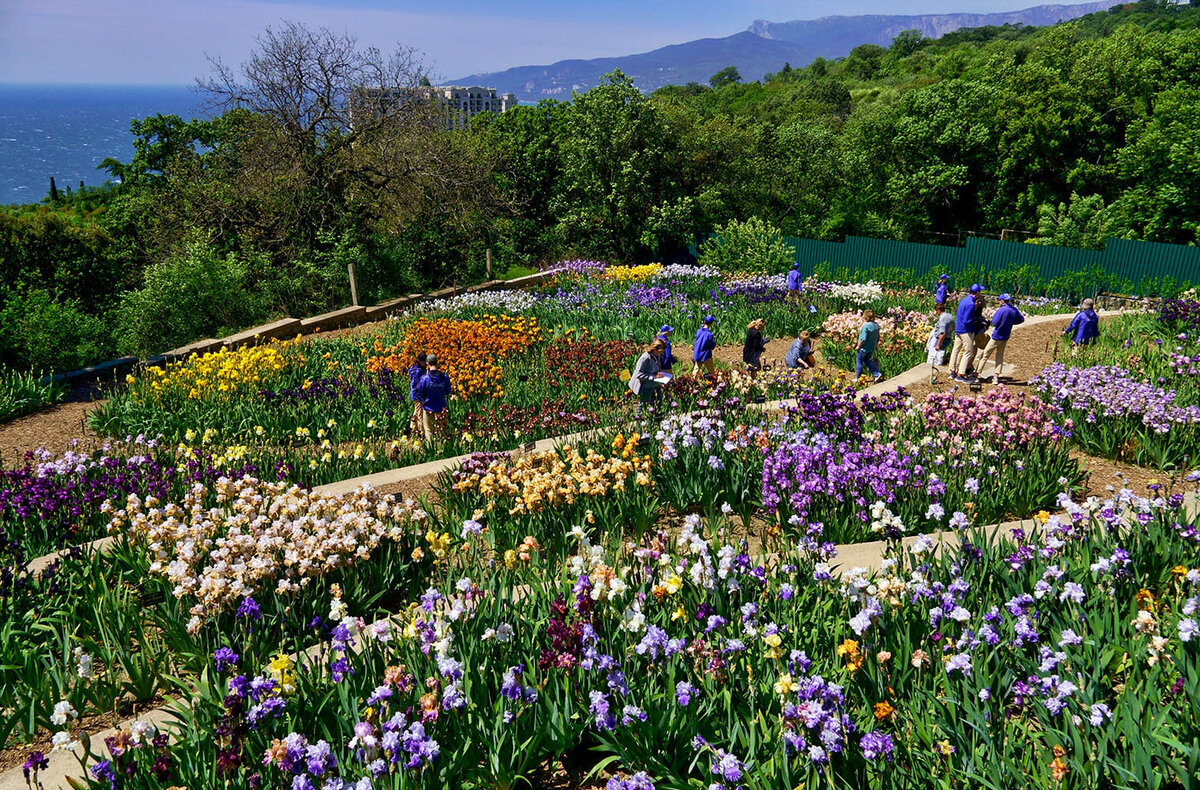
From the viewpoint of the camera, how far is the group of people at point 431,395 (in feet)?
28.4

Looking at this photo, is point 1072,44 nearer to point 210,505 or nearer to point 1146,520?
point 1146,520

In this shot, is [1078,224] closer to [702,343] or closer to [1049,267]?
[1049,267]

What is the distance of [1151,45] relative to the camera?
3194 cm

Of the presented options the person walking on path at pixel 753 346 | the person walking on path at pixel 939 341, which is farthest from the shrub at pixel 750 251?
the person walking on path at pixel 753 346

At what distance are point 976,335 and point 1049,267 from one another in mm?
12087

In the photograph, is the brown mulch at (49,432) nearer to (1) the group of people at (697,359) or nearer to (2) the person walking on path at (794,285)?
(1) the group of people at (697,359)

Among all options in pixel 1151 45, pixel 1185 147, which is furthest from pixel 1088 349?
pixel 1151 45

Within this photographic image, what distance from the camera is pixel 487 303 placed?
52.5 ft

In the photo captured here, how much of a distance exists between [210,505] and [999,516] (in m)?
6.74

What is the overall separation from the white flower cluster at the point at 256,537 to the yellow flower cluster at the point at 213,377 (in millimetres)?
4278

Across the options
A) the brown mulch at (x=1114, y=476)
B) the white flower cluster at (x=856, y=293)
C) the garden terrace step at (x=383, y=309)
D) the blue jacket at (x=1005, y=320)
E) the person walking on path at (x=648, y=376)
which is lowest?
the garden terrace step at (x=383, y=309)

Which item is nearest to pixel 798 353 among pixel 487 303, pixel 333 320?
pixel 487 303

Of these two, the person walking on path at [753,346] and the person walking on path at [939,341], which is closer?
the person walking on path at [753,346]

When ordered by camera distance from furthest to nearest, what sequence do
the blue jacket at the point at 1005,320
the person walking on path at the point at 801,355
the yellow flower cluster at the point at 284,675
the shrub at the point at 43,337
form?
the shrub at the point at 43,337, the person walking on path at the point at 801,355, the blue jacket at the point at 1005,320, the yellow flower cluster at the point at 284,675
